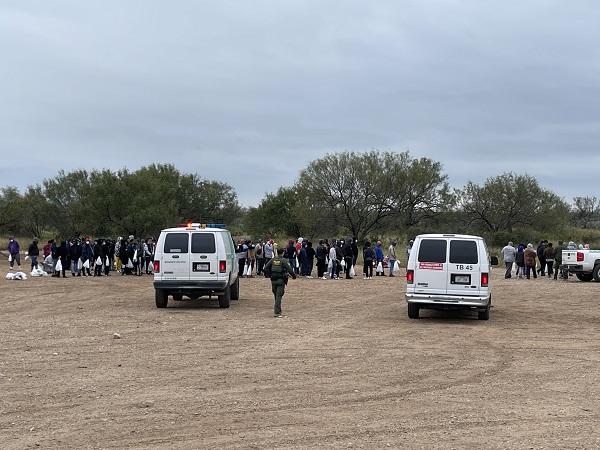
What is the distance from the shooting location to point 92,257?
3250cm

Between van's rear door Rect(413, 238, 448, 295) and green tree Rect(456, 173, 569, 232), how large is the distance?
48.6m

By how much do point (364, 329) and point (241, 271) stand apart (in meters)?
17.8

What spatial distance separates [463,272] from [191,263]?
22.1 feet

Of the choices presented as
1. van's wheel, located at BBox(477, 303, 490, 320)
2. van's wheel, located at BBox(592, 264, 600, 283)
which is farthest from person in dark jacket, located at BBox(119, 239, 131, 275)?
van's wheel, located at BBox(592, 264, 600, 283)

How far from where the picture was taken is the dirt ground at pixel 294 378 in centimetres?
727

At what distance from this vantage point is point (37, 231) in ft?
206

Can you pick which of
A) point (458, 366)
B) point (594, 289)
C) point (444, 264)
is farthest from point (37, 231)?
point (458, 366)

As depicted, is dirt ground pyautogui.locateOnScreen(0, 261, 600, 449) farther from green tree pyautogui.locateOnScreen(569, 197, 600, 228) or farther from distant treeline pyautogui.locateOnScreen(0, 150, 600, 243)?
green tree pyautogui.locateOnScreen(569, 197, 600, 228)

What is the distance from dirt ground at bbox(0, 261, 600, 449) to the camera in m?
7.27

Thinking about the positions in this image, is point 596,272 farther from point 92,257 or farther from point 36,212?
point 36,212

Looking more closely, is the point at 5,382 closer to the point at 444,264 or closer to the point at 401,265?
the point at 444,264

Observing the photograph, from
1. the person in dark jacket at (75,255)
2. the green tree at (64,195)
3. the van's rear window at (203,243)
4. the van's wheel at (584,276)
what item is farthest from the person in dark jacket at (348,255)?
the green tree at (64,195)

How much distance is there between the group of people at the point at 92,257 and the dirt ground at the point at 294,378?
11.9 m

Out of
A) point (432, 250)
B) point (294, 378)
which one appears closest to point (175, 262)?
point (432, 250)
